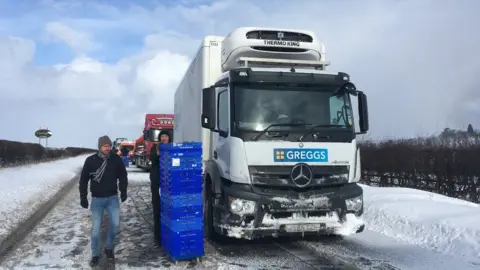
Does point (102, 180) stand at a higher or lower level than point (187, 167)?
lower

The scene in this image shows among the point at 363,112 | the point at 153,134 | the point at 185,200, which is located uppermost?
the point at 153,134

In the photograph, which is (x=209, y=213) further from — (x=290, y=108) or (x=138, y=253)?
(x=290, y=108)

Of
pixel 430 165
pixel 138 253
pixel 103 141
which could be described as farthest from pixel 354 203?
pixel 430 165

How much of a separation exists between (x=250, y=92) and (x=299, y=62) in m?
1.36

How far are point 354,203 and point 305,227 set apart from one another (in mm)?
914

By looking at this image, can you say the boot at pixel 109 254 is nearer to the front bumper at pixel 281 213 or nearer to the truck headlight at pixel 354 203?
the front bumper at pixel 281 213

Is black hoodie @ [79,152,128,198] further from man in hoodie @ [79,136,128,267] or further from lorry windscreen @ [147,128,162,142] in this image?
lorry windscreen @ [147,128,162,142]

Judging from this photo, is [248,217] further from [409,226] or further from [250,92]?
[409,226]

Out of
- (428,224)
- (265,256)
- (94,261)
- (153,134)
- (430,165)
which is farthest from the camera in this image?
(153,134)

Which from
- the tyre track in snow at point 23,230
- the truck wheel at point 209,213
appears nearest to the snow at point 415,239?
the truck wheel at point 209,213

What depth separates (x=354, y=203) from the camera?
6.81 metres

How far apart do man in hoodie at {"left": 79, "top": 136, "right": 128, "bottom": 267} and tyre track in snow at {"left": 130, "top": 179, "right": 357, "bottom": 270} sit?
4.33 ft

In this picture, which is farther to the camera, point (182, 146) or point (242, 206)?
point (242, 206)

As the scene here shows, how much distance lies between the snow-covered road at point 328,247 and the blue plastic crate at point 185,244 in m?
0.14
